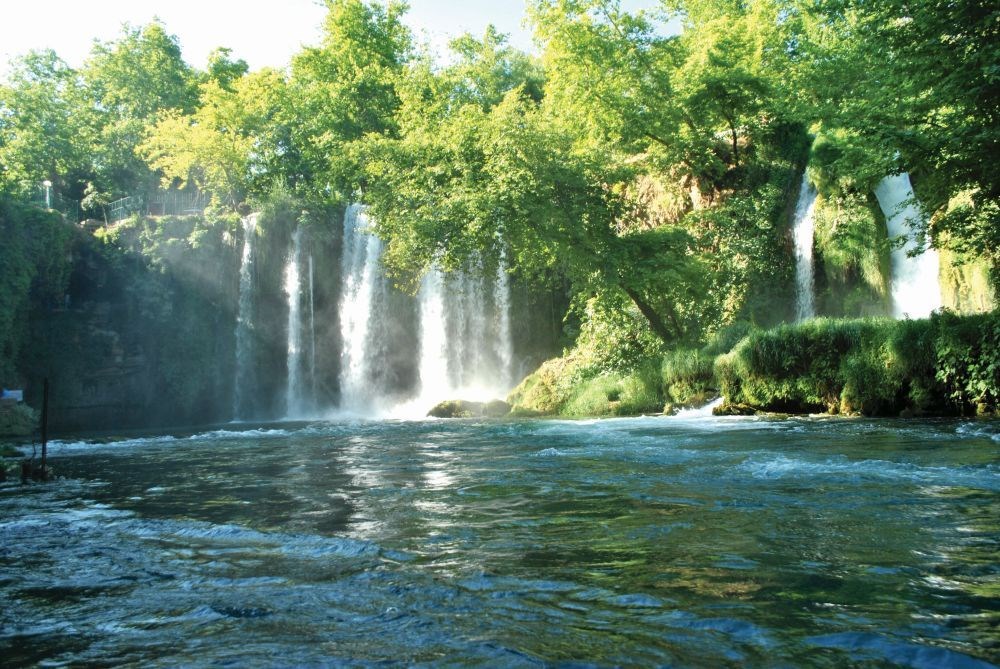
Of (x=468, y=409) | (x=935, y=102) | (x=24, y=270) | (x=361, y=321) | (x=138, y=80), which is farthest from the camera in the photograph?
(x=138, y=80)

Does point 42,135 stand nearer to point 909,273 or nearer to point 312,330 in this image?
point 312,330

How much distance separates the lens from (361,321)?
30.3 metres

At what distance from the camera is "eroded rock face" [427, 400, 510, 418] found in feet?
74.3

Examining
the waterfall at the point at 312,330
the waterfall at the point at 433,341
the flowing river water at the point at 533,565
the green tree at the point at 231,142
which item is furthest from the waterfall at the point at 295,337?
the flowing river water at the point at 533,565

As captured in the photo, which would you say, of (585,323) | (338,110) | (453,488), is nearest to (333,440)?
(453,488)

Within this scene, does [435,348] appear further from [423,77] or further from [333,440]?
[333,440]

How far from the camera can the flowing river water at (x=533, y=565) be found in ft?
10.9

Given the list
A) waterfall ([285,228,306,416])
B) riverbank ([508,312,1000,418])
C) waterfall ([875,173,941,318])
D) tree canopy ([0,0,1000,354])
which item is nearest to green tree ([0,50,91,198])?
tree canopy ([0,0,1000,354])

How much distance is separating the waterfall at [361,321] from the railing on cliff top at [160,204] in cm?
1120

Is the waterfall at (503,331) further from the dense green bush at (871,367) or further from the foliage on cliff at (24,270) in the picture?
the foliage on cliff at (24,270)

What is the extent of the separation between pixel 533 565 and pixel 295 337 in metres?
28.6

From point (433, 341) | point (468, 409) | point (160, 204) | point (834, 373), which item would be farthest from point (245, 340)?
point (834, 373)

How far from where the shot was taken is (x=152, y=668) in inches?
127

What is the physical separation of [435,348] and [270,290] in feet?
29.1
